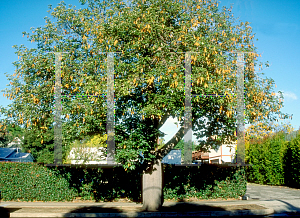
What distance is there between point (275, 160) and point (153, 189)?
14124mm

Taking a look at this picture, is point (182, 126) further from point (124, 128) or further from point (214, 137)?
point (124, 128)

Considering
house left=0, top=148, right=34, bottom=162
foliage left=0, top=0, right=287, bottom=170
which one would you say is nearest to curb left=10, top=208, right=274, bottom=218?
foliage left=0, top=0, right=287, bottom=170

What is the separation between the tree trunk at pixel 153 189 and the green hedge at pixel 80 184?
2898mm

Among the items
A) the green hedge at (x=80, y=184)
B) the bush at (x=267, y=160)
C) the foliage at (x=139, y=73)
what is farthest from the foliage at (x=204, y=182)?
the bush at (x=267, y=160)

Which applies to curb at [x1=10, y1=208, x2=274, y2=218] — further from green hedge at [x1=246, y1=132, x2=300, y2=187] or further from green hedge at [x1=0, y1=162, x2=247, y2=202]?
green hedge at [x1=246, y1=132, x2=300, y2=187]

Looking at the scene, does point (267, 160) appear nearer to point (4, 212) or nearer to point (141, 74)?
point (141, 74)

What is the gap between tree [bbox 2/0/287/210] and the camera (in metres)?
8.62

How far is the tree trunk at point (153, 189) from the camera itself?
965 centimetres

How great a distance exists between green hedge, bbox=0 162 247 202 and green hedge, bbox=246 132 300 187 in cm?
822

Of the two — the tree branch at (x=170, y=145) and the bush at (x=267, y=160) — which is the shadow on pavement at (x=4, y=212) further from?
the bush at (x=267, y=160)

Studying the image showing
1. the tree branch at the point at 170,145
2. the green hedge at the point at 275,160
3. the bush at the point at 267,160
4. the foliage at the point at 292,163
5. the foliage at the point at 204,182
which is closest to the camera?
the tree branch at the point at 170,145

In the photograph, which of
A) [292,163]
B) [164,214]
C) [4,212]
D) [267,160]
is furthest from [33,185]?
[267,160]

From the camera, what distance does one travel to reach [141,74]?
29.0 feet

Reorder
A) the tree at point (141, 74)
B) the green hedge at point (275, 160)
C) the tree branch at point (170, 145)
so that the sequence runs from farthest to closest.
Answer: the green hedge at point (275, 160) < the tree branch at point (170, 145) < the tree at point (141, 74)
